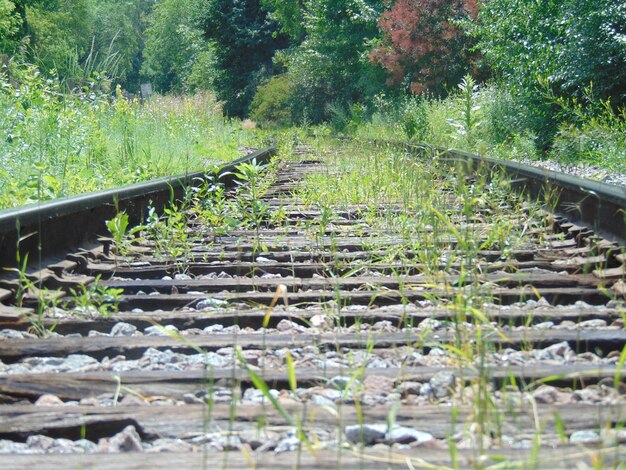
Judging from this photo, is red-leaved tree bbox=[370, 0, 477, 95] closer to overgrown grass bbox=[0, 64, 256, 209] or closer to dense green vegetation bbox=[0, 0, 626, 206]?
dense green vegetation bbox=[0, 0, 626, 206]

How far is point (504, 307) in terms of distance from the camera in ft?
10.8

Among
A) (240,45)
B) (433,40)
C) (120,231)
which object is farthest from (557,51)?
(240,45)

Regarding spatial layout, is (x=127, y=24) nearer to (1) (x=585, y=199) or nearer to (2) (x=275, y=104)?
(2) (x=275, y=104)

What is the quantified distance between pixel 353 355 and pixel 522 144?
10.4 m

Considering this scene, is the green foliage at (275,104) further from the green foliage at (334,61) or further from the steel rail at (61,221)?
the steel rail at (61,221)

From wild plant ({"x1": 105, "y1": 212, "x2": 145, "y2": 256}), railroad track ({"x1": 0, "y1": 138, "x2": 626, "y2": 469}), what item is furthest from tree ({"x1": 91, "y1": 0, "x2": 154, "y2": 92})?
railroad track ({"x1": 0, "y1": 138, "x2": 626, "y2": 469})

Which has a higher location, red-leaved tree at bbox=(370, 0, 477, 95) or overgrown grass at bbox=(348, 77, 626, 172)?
red-leaved tree at bbox=(370, 0, 477, 95)

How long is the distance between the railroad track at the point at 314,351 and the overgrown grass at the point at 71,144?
1.16 meters

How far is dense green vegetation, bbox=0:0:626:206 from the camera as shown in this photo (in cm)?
832

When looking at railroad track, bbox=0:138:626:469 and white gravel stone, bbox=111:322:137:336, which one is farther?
white gravel stone, bbox=111:322:137:336

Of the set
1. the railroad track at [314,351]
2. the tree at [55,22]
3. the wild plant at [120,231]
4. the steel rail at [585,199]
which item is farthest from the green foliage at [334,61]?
the railroad track at [314,351]

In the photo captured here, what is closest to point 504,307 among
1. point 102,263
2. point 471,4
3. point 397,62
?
point 102,263

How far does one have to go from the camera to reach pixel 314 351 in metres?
2.73

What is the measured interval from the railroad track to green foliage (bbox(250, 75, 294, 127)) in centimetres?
3134
